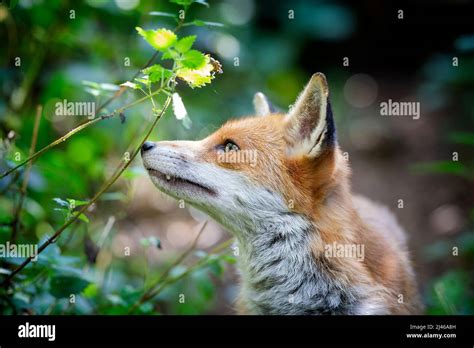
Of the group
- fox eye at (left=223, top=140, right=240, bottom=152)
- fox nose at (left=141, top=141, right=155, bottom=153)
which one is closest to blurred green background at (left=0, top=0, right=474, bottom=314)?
fox nose at (left=141, top=141, right=155, bottom=153)

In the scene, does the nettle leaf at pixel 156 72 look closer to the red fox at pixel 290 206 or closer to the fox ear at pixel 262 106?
the red fox at pixel 290 206

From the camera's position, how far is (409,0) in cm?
845

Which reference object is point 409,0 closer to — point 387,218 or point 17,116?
point 387,218

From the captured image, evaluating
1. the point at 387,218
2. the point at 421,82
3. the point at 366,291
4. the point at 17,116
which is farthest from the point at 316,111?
the point at 421,82

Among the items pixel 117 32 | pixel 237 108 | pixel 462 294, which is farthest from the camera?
pixel 237 108

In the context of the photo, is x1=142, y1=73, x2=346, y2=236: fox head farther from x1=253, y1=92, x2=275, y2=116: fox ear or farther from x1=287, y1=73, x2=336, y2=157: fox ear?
x1=253, y1=92, x2=275, y2=116: fox ear

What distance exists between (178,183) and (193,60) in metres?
0.87

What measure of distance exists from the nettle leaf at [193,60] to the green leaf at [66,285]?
4.99 feet

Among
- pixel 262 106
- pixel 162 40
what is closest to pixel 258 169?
pixel 262 106

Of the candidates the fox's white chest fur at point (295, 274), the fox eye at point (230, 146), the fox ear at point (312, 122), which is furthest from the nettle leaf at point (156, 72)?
the fox's white chest fur at point (295, 274)

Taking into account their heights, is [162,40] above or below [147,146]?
above

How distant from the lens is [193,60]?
9.43ft

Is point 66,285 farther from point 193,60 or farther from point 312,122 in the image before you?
point 312,122
